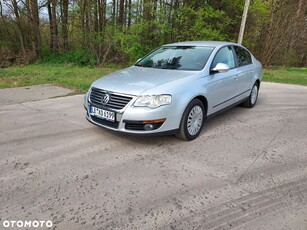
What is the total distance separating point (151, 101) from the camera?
330cm

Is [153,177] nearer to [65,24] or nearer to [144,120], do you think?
[144,120]

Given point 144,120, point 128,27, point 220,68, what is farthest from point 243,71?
point 128,27

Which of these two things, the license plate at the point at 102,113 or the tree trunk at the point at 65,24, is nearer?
the license plate at the point at 102,113

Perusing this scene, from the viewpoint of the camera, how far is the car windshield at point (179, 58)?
417 centimetres

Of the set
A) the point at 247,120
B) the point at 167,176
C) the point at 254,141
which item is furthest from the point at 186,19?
the point at 167,176

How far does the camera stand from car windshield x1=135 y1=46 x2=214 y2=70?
4.17 metres

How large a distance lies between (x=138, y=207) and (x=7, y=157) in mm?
1978

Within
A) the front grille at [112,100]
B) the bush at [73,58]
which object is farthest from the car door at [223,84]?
the bush at [73,58]

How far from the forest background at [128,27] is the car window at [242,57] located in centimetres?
671

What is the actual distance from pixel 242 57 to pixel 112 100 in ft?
10.4
